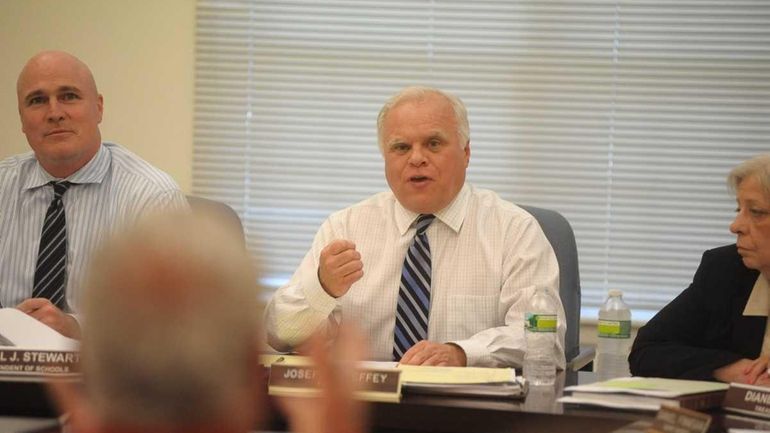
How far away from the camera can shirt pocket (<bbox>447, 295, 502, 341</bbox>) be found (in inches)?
118

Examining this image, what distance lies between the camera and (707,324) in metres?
2.98

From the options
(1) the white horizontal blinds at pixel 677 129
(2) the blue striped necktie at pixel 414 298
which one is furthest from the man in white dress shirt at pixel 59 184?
(1) the white horizontal blinds at pixel 677 129

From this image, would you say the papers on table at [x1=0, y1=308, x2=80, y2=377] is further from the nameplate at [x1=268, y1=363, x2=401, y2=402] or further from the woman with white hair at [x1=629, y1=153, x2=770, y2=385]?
the woman with white hair at [x1=629, y1=153, x2=770, y2=385]

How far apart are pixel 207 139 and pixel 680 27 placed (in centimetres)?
216

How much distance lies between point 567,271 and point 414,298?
1.62 ft

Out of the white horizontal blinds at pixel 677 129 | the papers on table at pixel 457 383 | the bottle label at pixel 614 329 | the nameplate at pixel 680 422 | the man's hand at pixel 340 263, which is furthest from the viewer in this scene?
the white horizontal blinds at pixel 677 129

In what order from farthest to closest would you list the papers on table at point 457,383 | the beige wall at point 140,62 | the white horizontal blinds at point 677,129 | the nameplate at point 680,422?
1. the beige wall at point 140,62
2. the white horizontal blinds at point 677,129
3. the papers on table at point 457,383
4. the nameplate at point 680,422

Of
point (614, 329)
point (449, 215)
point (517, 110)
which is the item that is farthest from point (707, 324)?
point (517, 110)

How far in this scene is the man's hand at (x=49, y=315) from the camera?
2576 millimetres

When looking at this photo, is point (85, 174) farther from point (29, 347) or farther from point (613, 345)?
point (613, 345)

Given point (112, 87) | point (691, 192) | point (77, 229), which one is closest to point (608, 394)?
point (77, 229)

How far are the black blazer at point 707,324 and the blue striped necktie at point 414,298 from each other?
625 millimetres

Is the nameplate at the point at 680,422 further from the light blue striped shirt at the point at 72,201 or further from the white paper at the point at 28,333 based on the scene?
the light blue striped shirt at the point at 72,201

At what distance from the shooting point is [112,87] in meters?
4.73
